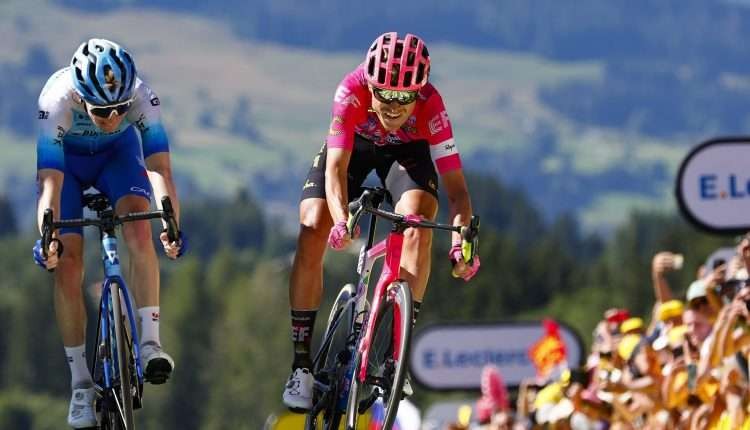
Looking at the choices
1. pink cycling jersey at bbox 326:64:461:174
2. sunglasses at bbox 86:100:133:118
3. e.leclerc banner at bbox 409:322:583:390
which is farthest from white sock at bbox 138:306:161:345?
e.leclerc banner at bbox 409:322:583:390

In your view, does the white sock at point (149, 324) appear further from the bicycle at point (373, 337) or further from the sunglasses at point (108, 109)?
the sunglasses at point (108, 109)

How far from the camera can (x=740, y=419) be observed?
1345cm

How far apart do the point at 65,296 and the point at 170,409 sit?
435 feet

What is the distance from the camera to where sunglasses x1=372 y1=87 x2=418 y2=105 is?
12.0 metres

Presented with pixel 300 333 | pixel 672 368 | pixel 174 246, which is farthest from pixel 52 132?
pixel 672 368

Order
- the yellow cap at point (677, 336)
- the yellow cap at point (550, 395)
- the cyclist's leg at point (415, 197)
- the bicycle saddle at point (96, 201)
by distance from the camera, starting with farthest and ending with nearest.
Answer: the yellow cap at point (550, 395) → the yellow cap at point (677, 336) → the bicycle saddle at point (96, 201) → the cyclist's leg at point (415, 197)

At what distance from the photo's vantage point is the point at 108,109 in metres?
12.2

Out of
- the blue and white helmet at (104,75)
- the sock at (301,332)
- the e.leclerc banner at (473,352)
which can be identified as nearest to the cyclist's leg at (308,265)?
the sock at (301,332)

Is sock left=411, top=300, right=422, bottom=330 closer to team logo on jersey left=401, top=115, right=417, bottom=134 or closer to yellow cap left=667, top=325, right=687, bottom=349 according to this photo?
team logo on jersey left=401, top=115, right=417, bottom=134

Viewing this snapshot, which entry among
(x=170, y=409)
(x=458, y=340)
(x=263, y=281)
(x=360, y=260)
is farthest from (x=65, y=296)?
(x=263, y=281)

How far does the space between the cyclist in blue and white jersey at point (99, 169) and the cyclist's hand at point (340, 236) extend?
3.84 ft

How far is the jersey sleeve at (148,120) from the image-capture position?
500 inches

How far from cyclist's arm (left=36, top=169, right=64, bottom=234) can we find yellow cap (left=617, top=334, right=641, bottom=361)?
5919 millimetres

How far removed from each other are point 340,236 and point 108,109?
1788 millimetres
